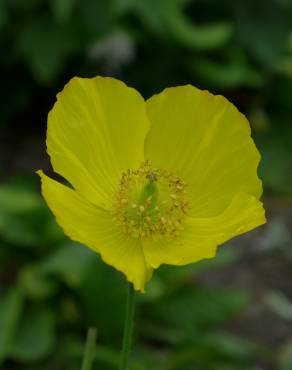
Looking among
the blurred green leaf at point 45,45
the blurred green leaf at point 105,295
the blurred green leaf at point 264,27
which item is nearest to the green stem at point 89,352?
the blurred green leaf at point 105,295

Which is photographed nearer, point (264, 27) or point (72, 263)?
point (72, 263)

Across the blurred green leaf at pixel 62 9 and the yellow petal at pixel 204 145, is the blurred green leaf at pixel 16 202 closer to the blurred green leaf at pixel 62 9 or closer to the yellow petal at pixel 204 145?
the blurred green leaf at pixel 62 9

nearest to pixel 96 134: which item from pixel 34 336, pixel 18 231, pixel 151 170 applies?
pixel 151 170

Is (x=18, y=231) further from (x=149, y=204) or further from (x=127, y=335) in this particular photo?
(x=127, y=335)

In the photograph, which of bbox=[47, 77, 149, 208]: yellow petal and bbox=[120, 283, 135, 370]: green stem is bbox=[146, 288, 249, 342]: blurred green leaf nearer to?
bbox=[47, 77, 149, 208]: yellow petal

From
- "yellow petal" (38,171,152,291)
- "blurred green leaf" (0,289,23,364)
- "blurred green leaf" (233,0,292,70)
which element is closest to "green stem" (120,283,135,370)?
"yellow petal" (38,171,152,291)

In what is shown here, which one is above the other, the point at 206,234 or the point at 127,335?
the point at 206,234
